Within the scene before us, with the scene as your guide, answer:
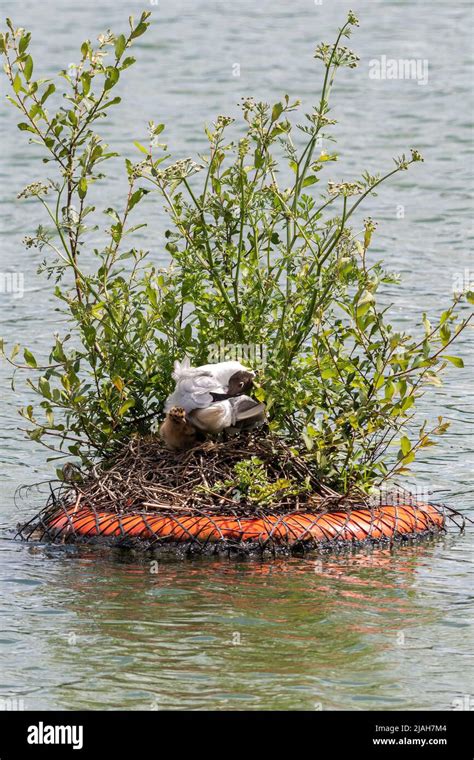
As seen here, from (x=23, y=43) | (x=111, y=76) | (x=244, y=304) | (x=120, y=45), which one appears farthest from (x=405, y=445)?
(x=23, y=43)

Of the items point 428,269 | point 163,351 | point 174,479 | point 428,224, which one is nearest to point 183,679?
point 174,479

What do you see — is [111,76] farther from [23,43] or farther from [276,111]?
[276,111]

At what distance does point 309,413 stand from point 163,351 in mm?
1043

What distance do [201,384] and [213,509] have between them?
29.6 inches

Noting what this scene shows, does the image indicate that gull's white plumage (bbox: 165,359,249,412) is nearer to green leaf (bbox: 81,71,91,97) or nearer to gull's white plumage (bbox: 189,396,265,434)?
gull's white plumage (bbox: 189,396,265,434)

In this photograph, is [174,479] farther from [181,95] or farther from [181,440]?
[181,95]

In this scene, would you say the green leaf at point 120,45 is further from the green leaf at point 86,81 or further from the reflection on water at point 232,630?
the reflection on water at point 232,630

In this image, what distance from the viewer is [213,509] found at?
8.44m

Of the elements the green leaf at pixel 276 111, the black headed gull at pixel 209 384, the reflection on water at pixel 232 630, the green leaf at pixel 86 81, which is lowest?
the reflection on water at pixel 232 630

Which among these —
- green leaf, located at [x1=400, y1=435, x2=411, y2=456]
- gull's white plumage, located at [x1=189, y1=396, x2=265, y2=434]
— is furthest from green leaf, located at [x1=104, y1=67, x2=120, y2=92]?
green leaf, located at [x1=400, y1=435, x2=411, y2=456]

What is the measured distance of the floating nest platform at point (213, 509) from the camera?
8352mm

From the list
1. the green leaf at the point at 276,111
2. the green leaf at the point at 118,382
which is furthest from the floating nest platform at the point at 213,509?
the green leaf at the point at 276,111

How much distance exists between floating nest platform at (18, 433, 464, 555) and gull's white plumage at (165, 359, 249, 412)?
1.02ft

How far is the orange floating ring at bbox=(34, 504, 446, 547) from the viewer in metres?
8.33
